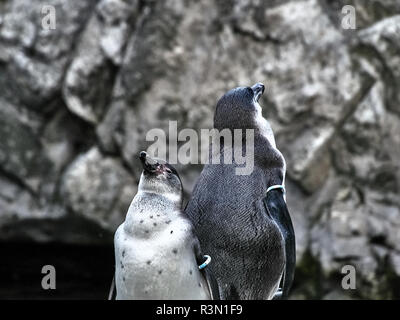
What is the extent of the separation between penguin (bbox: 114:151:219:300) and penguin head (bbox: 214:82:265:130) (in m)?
0.42

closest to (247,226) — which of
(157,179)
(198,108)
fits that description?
(157,179)

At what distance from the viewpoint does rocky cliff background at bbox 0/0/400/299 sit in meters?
4.64

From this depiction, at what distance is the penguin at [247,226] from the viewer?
7.32 ft

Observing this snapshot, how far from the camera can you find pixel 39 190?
5156mm

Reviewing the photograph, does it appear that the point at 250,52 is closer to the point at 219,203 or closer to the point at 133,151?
the point at 133,151

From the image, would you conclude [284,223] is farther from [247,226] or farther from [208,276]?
[208,276]

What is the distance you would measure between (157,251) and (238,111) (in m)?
0.68

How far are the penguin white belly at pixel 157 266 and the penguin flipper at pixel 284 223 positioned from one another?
0.38 m

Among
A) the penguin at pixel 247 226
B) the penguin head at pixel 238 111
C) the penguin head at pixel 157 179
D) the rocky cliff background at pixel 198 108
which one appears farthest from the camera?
the rocky cliff background at pixel 198 108

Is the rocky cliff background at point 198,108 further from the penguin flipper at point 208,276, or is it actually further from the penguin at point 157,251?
the penguin at point 157,251

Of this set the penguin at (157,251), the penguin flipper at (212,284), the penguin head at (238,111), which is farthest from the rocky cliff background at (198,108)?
the penguin at (157,251)

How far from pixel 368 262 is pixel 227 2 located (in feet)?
6.90

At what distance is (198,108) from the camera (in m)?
4.84
